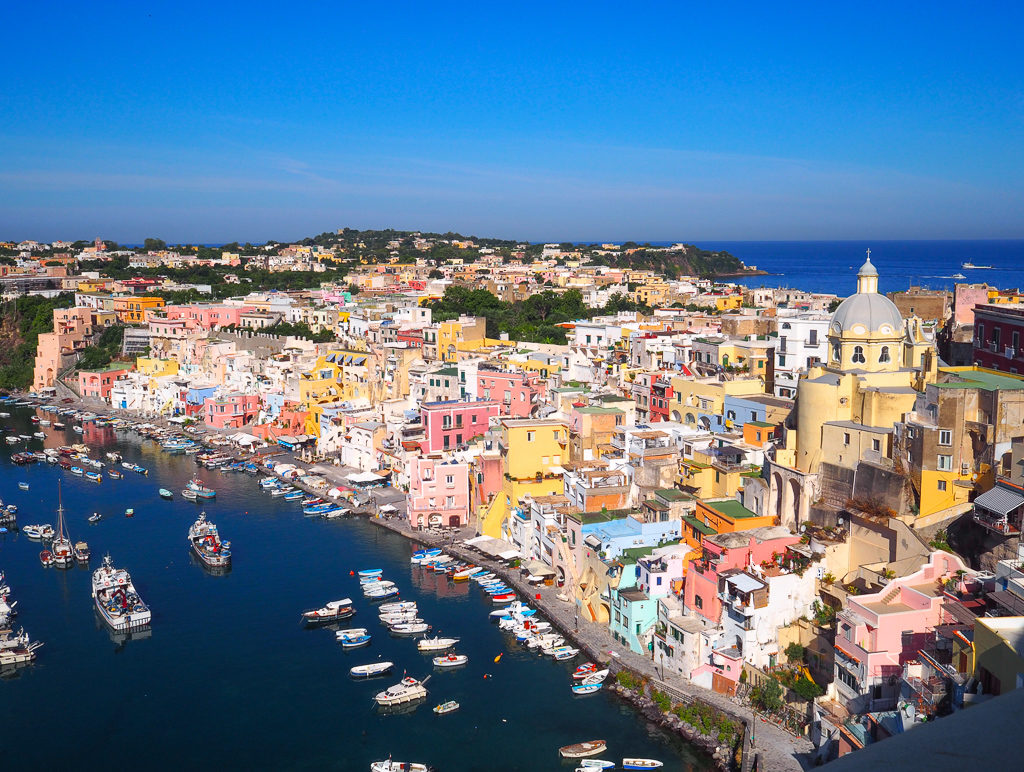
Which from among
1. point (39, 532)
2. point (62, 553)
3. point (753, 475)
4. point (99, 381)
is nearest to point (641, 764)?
point (753, 475)

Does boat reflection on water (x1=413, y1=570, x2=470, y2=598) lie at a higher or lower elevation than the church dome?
lower

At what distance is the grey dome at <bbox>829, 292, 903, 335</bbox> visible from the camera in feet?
53.4

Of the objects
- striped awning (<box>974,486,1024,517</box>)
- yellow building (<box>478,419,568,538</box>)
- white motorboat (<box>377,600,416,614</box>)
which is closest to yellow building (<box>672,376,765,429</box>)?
yellow building (<box>478,419,568,538</box>)

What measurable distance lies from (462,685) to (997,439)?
349 inches

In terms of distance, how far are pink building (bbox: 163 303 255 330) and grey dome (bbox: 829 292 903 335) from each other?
32.7 meters

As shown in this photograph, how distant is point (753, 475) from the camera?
1656 cm

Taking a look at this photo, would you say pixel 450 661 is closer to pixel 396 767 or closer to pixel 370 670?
pixel 370 670

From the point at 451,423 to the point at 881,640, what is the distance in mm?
14496

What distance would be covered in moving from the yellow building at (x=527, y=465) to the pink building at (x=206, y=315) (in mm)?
26577

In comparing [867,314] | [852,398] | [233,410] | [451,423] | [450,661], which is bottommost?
[450,661]

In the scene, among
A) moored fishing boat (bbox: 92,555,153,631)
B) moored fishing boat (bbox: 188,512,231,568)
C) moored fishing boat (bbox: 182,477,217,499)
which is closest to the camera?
moored fishing boat (bbox: 92,555,153,631)

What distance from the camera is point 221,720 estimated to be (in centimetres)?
1302

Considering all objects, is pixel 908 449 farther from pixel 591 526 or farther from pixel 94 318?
pixel 94 318

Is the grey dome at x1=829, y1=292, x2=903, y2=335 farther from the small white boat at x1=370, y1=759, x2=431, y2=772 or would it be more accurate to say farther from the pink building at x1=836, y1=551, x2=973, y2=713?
the small white boat at x1=370, y1=759, x2=431, y2=772
